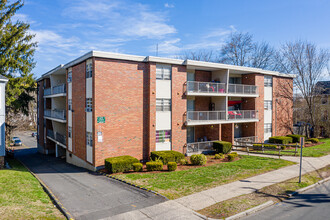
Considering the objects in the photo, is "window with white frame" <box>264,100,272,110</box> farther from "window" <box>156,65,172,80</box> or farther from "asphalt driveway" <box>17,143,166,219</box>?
"asphalt driveway" <box>17,143,166,219</box>

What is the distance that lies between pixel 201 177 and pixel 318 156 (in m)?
12.5

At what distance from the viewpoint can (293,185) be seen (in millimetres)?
12578

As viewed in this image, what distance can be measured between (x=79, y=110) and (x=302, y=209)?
58.1 feet

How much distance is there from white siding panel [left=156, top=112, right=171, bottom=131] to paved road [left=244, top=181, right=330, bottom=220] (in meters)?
11.5

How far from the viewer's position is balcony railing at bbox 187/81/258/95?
22.4m

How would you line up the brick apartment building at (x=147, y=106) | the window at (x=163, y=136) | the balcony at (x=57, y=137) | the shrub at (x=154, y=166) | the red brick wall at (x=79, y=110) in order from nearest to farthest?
1. the shrub at (x=154, y=166)
2. the brick apartment building at (x=147, y=106)
3. the red brick wall at (x=79, y=110)
4. the window at (x=163, y=136)
5. the balcony at (x=57, y=137)

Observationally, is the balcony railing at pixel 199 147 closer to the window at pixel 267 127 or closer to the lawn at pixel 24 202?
the window at pixel 267 127

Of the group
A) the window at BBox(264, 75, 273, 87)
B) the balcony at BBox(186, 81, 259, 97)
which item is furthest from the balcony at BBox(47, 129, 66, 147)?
the window at BBox(264, 75, 273, 87)

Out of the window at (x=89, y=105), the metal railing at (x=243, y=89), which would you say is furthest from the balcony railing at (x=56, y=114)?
the metal railing at (x=243, y=89)

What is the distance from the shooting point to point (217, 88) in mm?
23109

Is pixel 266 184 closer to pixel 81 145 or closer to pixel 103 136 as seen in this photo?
pixel 103 136

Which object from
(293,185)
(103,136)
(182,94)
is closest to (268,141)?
(182,94)

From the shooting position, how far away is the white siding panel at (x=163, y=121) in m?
20.1

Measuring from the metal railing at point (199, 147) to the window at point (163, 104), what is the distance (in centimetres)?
416
